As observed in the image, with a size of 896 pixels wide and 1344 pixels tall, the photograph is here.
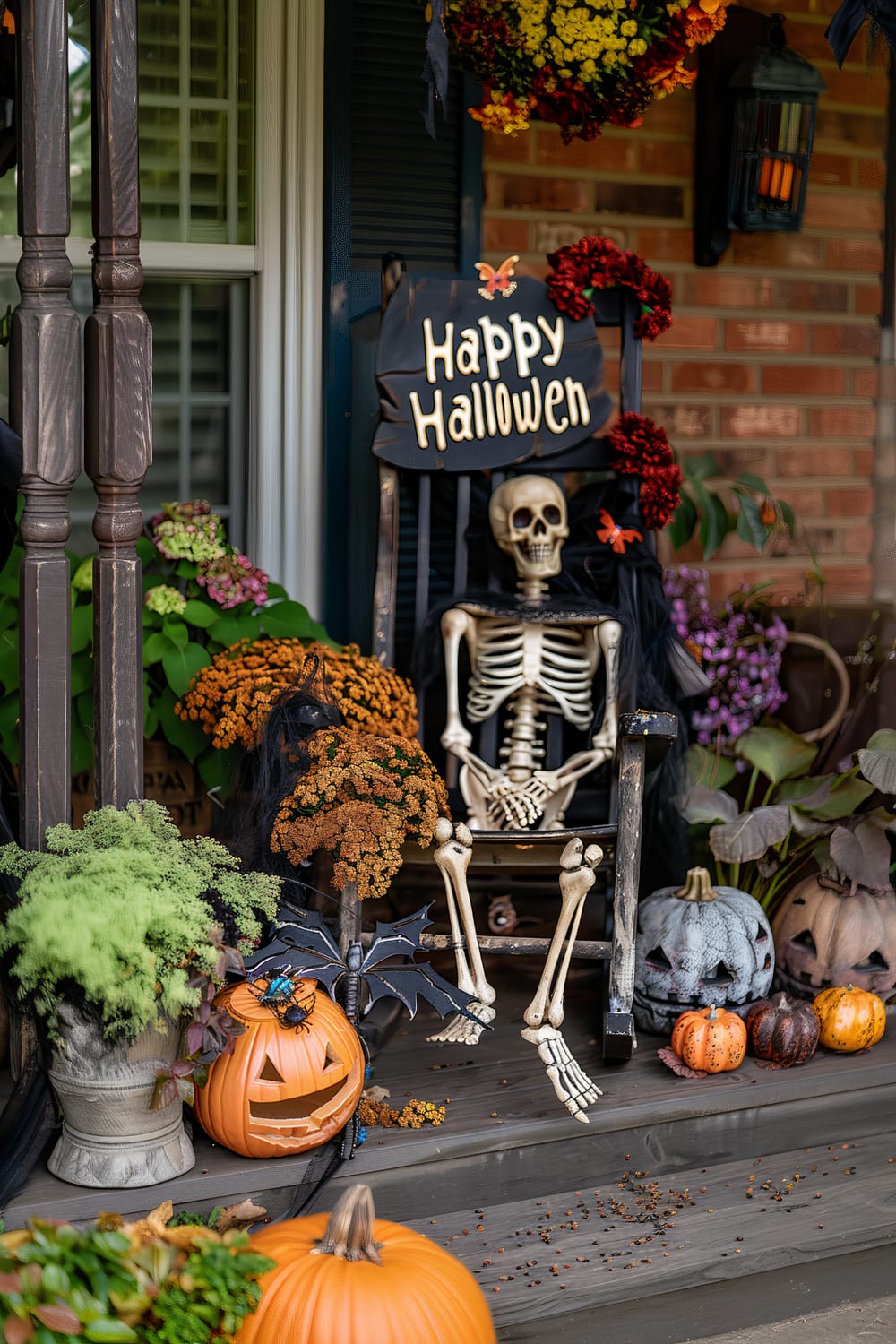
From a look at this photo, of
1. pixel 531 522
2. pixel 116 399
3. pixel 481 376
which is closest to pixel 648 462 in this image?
pixel 531 522

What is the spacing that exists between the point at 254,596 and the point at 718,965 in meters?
1.39

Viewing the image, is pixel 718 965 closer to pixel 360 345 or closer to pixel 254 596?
pixel 254 596

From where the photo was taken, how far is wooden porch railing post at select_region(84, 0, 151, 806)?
2.52 meters

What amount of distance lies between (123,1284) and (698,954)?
1793mm

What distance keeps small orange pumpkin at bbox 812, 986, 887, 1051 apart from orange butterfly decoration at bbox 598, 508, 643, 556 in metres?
1.15

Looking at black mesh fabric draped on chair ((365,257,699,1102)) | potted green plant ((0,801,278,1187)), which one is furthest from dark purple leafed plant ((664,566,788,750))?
potted green plant ((0,801,278,1187))

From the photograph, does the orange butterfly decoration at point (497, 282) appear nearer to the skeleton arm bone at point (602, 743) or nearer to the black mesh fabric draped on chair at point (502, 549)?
the black mesh fabric draped on chair at point (502, 549)

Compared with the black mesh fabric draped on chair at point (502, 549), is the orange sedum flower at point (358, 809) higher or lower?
lower

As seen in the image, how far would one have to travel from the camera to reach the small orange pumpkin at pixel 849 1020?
3.13 meters

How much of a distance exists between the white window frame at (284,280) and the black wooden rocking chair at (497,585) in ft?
0.95

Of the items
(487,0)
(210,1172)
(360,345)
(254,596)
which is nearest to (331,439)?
(360,345)

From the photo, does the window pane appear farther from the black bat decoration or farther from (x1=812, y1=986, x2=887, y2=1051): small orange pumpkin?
(x1=812, y1=986, x2=887, y2=1051): small orange pumpkin

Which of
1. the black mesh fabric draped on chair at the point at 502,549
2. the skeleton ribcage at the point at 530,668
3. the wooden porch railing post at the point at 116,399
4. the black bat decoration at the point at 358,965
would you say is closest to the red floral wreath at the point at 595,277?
the black mesh fabric draped on chair at the point at 502,549

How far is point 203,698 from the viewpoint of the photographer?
3.11 m
